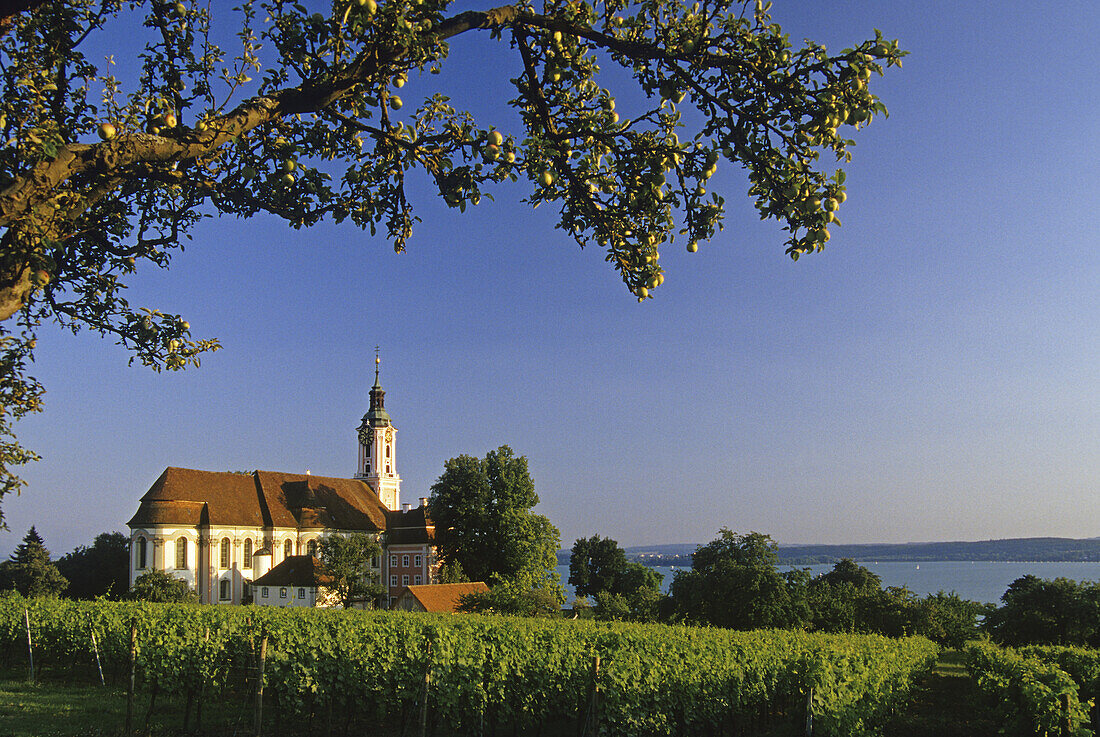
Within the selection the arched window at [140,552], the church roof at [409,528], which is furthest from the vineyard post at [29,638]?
the church roof at [409,528]

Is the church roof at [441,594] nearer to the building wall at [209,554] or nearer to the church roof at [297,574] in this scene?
the church roof at [297,574]

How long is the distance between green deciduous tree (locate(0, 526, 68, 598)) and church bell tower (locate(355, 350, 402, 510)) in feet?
88.9

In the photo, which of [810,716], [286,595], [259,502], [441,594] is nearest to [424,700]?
[810,716]

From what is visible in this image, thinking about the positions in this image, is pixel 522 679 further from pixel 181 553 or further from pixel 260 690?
pixel 181 553

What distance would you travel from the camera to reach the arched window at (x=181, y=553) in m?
56.9

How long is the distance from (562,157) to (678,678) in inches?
393

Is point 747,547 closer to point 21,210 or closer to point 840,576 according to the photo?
point 21,210

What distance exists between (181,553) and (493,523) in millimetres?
23168

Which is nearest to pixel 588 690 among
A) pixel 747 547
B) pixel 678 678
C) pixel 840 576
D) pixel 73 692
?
pixel 678 678

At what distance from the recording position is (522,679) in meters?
12.8

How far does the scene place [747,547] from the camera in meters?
29.5

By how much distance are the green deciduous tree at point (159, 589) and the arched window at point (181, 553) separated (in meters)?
4.32

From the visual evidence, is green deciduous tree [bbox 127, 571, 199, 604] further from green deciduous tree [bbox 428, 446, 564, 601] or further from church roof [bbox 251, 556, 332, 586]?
green deciduous tree [bbox 428, 446, 564, 601]

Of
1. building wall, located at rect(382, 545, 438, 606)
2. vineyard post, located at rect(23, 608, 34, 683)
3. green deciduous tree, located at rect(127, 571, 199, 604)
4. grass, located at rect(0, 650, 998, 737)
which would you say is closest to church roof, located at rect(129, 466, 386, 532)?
building wall, located at rect(382, 545, 438, 606)
